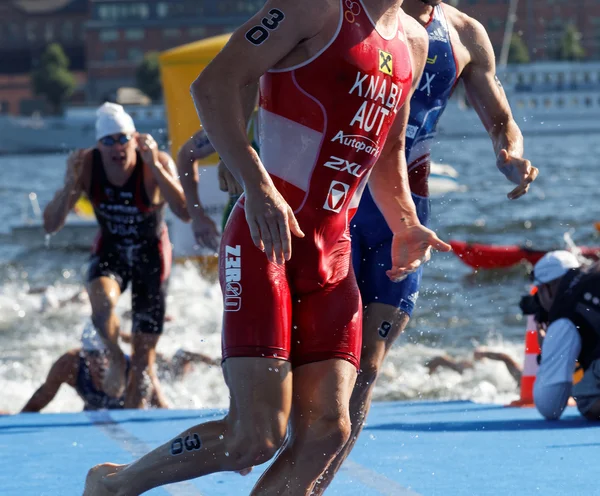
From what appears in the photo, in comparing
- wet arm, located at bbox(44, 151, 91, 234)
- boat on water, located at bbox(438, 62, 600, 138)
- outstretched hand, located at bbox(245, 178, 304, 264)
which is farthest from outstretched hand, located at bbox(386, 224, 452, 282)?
boat on water, located at bbox(438, 62, 600, 138)

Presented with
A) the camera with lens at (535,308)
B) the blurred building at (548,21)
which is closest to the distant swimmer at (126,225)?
the camera with lens at (535,308)

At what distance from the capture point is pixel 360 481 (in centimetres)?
502

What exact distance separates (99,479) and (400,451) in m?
2.30

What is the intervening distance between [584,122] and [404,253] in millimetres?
81149

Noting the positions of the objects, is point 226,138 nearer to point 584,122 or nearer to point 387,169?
point 387,169

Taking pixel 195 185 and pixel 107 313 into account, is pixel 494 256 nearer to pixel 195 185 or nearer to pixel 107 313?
pixel 107 313

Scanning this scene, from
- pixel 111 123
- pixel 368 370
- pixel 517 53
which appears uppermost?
pixel 111 123

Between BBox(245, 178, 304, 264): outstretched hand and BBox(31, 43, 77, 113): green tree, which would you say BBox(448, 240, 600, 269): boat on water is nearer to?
BBox(245, 178, 304, 264): outstretched hand

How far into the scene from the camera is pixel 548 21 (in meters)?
96.6

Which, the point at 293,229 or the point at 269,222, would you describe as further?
the point at 293,229

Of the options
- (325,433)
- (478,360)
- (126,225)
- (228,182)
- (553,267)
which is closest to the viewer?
(325,433)

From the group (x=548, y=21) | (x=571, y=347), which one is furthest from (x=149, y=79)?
(x=571, y=347)

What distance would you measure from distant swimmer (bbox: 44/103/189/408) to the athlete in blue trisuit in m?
2.96

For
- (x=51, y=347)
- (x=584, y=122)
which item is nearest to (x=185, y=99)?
(x=51, y=347)
